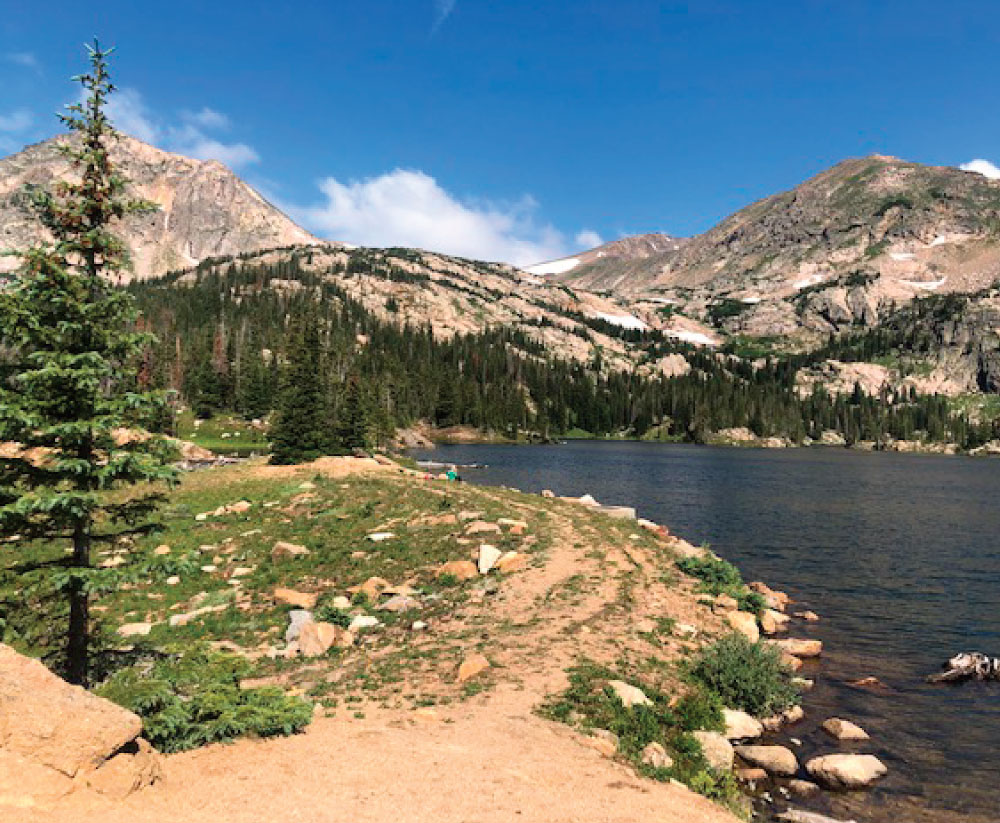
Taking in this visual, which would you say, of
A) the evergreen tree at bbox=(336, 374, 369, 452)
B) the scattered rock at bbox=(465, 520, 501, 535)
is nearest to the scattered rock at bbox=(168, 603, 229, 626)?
the scattered rock at bbox=(465, 520, 501, 535)

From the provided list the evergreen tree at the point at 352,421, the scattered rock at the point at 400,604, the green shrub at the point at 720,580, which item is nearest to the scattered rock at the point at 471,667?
the scattered rock at the point at 400,604

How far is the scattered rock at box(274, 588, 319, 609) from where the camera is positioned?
2395 centimetres

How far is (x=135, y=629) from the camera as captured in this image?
73.0 feet

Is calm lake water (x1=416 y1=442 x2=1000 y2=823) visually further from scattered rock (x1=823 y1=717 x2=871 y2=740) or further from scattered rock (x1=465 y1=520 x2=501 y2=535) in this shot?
scattered rock (x1=465 y1=520 x2=501 y2=535)

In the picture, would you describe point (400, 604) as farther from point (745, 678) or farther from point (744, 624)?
point (744, 624)

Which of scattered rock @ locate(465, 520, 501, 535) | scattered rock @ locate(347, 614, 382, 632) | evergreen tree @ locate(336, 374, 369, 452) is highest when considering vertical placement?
evergreen tree @ locate(336, 374, 369, 452)

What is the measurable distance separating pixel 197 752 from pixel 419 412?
187 metres

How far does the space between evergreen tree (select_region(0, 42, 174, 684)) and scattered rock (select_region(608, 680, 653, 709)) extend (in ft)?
42.9

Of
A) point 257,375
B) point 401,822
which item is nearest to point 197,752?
point 401,822

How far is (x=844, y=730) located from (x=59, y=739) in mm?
20589

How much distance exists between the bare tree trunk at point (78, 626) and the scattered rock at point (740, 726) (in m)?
17.1

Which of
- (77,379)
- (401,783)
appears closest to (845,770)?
(401,783)

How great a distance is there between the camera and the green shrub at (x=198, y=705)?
11.2 metres

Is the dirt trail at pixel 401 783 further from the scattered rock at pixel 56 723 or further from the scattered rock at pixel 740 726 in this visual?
the scattered rock at pixel 740 726
